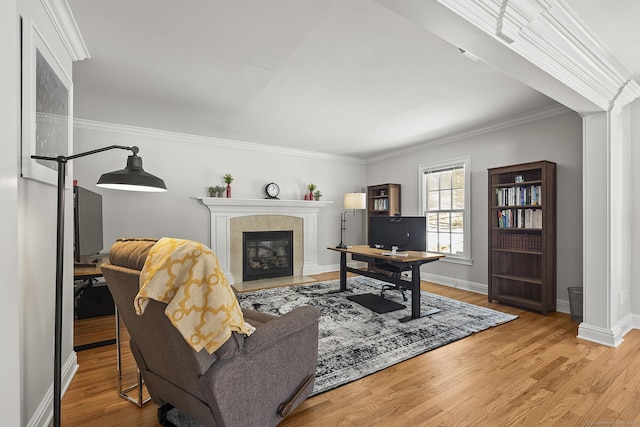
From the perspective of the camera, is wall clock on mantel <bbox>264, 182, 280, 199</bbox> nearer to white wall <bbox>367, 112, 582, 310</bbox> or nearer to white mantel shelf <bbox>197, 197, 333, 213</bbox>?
white mantel shelf <bbox>197, 197, 333, 213</bbox>

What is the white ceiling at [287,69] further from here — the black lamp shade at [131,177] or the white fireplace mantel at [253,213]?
the white fireplace mantel at [253,213]

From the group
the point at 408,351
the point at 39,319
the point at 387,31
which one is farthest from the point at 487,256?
the point at 39,319

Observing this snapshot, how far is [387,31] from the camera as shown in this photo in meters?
2.20

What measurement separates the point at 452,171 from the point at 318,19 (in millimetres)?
3870

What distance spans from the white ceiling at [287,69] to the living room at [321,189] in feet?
1.31

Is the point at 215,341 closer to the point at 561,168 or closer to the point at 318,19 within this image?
the point at 318,19

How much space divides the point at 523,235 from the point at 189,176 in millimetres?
5028

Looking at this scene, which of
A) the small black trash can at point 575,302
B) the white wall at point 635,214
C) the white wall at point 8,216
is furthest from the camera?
the small black trash can at point 575,302

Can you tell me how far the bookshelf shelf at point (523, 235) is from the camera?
367 centimetres

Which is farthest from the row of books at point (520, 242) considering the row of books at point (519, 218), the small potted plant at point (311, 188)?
the small potted plant at point (311, 188)

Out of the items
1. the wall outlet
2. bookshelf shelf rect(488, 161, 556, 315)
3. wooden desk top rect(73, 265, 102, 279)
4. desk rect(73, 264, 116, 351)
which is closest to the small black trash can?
bookshelf shelf rect(488, 161, 556, 315)

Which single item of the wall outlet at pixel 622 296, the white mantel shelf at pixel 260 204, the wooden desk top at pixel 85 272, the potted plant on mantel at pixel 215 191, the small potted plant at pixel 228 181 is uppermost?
the small potted plant at pixel 228 181

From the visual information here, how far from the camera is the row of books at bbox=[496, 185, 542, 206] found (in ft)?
12.4

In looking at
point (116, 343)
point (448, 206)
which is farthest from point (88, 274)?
point (448, 206)
